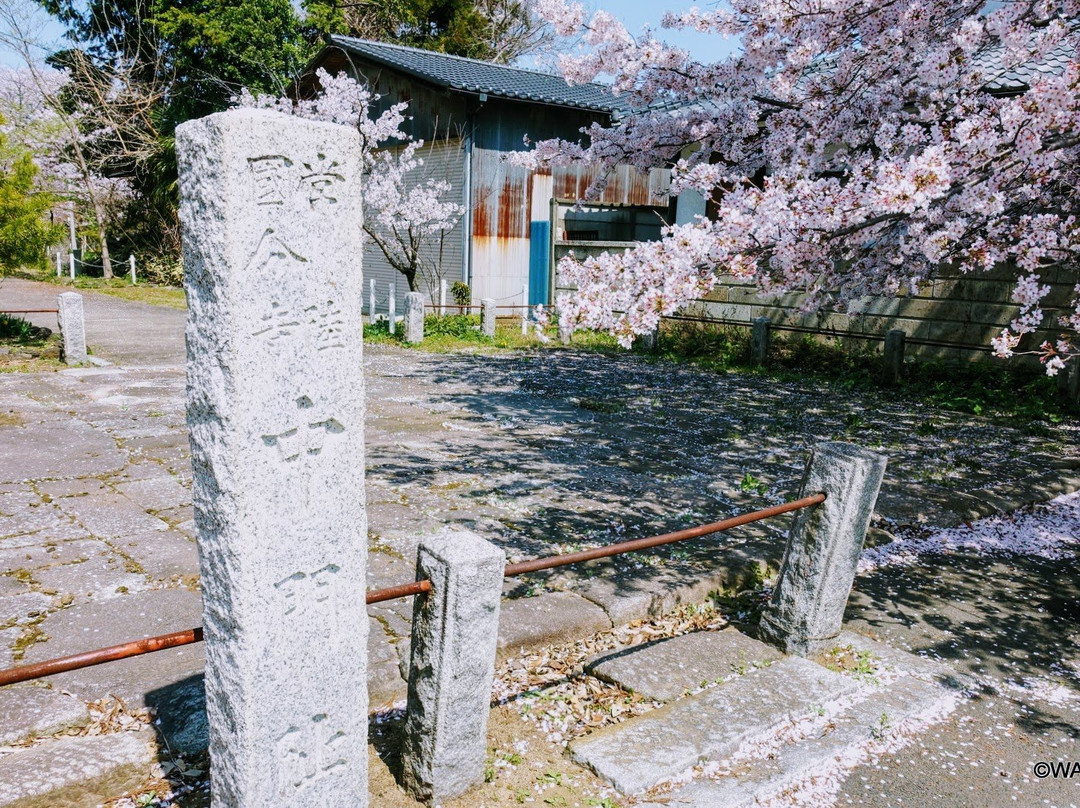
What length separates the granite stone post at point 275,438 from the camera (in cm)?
Answer: 207

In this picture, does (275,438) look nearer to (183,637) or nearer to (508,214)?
(183,637)

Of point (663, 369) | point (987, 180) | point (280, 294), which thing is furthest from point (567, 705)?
point (663, 369)

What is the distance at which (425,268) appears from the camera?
19.5 meters

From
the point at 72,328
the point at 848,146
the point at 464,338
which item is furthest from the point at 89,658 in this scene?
the point at 464,338

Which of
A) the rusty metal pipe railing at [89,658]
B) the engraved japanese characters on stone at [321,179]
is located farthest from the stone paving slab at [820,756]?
the engraved japanese characters on stone at [321,179]

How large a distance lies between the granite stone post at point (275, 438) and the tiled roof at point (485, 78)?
1605 cm

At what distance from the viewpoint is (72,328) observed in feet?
36.7

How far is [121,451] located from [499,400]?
4.49m

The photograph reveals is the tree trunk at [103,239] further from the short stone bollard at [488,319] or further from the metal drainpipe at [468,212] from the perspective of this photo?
the short stone bollard at [488,319]

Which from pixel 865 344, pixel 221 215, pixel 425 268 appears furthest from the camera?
pixel 425 268

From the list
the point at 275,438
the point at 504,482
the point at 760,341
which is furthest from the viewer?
the point at 760,341

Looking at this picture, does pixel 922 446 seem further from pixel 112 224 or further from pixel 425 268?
pixel 112 224

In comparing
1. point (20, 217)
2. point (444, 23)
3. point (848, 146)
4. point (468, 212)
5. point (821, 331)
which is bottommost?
point (821, 331)

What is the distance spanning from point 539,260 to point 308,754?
55.5ft
